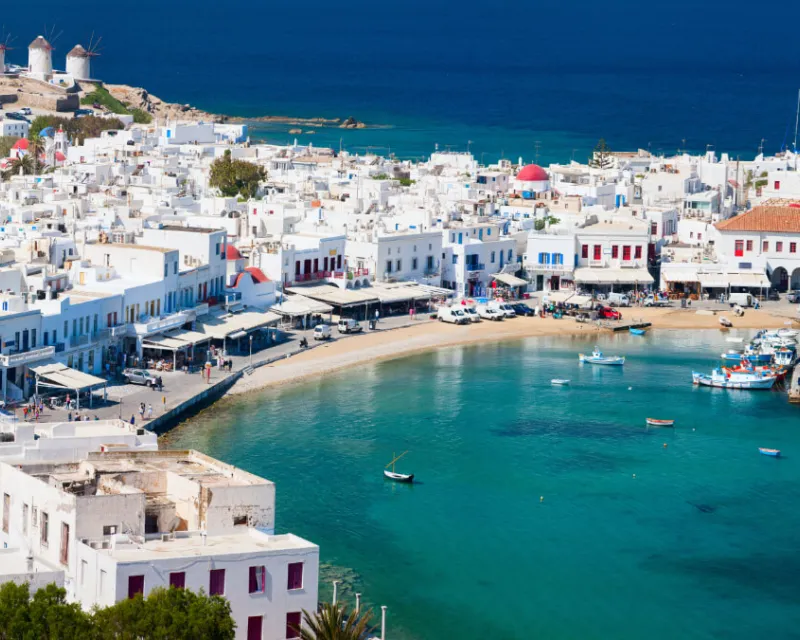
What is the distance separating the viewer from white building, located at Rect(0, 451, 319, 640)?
33.2 m

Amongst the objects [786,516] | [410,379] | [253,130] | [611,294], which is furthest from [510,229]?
[253,130]

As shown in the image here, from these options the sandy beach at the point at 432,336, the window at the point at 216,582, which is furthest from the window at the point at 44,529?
the sandy beach at the point at 432,336

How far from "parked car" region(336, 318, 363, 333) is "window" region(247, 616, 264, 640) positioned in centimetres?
4045

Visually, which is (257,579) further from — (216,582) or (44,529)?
(44,529)

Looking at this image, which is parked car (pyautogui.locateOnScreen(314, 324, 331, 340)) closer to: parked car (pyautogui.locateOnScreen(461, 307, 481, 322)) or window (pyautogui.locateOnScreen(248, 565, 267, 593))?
parked car (pyautogui.locateOnScreen(461, 307, 481, 322))

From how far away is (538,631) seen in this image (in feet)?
137

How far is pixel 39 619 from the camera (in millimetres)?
30359

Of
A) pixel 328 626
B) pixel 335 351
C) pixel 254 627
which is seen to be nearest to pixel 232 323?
pixel 335 351

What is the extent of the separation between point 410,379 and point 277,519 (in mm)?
20402

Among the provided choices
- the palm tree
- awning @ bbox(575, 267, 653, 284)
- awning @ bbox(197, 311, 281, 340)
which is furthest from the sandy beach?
the palm tree

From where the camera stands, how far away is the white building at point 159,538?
3322 centimetres

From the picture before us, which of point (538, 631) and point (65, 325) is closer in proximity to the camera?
point (538, 631)

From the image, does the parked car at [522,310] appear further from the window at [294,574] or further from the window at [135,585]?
the window at [135,585]

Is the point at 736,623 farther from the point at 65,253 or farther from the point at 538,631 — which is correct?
the point at 65,253
